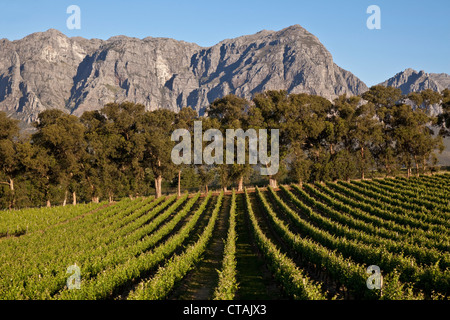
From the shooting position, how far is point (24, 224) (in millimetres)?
35281

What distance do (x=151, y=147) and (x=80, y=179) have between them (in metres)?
14.6

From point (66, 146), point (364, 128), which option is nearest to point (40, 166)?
point (66, 146)

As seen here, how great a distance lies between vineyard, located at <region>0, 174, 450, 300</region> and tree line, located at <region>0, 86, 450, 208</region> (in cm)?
1715

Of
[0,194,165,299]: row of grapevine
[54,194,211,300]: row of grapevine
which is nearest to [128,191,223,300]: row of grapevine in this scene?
[54,194,211,300]: row of grapevine

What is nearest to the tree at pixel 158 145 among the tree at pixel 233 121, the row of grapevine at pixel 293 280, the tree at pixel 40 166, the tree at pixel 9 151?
the tree at pixel 233 121

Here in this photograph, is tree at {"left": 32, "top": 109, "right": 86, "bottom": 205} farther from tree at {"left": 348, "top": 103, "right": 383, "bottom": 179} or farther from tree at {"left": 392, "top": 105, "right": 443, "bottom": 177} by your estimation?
tree at {"left": 392, "top": 105, "right": 443, "bottom": 177}

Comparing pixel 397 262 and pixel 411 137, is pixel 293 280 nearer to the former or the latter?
pixel 397 262

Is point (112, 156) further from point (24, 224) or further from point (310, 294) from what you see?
point (310, 294)

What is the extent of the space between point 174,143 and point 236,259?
39.3m

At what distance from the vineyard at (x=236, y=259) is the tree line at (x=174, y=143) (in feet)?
56.3

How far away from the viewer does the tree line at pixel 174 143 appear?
169 feet

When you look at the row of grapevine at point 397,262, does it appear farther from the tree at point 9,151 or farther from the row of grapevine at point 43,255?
the tree at point 9,151

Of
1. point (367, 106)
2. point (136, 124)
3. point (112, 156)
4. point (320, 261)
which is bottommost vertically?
point (320, 261)
